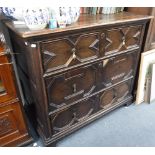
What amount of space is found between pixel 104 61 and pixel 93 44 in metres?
0.21

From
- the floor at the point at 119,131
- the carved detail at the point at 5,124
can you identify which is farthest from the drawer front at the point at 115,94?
the carved detail at the point at 5,124

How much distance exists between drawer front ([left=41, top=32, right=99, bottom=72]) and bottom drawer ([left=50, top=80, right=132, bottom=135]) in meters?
0.39

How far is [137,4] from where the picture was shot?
139 centimetres

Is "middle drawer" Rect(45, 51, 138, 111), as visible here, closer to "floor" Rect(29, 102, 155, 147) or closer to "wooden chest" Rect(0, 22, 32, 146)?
"wooden chest" Rect(0, 22, 32, 146)

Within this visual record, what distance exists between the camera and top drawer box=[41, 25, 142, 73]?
1.03 metres

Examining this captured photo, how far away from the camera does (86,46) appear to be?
3.80 feet

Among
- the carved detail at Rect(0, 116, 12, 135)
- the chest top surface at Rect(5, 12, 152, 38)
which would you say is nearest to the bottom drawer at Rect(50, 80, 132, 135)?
the carved detail at Rect(0, 116, 12, 135)

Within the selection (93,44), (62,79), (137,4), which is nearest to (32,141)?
(62,79)

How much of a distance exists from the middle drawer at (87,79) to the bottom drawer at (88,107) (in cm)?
7

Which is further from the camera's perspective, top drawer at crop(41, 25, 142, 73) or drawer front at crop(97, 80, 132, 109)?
drawer front at crop(97, 80, 132, 109)

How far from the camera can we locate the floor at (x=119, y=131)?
4.75 feet

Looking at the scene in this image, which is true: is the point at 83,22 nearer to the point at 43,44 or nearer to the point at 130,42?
the point at 43,44

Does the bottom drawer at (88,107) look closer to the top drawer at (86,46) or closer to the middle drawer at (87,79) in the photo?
the middle drawer at (87,79)

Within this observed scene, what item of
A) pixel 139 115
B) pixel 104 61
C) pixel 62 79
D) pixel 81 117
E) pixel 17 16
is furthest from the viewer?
pixel 139 115
